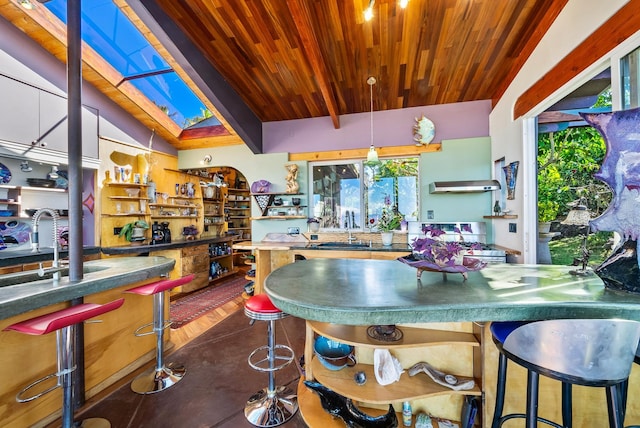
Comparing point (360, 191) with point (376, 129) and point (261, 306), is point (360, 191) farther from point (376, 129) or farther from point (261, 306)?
point (261, 306)

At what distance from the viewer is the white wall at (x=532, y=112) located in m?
1.90

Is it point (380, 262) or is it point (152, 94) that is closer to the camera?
point (380, 262)

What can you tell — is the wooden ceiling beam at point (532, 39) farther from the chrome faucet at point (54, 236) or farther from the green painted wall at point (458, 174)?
the chrome faucet at point (54, 236)

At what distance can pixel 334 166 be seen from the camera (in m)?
4.56

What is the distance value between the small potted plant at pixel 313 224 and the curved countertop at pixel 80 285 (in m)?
2.33

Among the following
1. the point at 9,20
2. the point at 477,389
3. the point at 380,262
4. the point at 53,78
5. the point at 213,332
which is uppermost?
the point at 9,20

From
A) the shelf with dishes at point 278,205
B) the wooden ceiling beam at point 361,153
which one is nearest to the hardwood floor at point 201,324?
the shelf with dishes at point 278,205

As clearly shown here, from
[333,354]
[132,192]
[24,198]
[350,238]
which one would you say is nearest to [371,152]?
[350,238]

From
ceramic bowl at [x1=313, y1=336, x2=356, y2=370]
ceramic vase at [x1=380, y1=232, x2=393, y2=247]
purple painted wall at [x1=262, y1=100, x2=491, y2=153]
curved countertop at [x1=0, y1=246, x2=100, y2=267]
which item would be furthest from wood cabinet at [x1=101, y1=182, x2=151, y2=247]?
ceramic bowl at [x1=313, y1=336, x2=356, y2=370]

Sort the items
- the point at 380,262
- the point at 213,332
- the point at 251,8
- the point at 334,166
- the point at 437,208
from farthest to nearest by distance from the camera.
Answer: the point at 334,166, the point at 437,208, the point at 213,332, the point at 251,8, the point at 380,262

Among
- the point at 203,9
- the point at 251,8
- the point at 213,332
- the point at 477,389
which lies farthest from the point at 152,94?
the point at 477,389

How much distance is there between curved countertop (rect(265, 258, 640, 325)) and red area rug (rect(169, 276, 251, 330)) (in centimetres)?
272

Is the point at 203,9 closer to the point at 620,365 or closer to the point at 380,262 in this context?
the point at 380,262

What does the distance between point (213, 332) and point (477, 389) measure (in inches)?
106
